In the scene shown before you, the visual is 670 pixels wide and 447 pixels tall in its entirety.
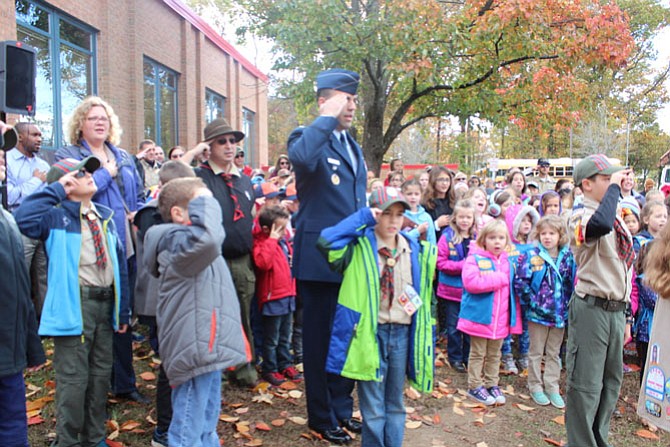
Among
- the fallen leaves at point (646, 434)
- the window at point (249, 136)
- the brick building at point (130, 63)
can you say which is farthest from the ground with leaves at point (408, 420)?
the window at point (249, 136)

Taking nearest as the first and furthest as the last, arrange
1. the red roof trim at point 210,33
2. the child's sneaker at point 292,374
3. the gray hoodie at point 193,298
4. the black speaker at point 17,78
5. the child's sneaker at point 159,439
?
the gray hoodie at point 193,298
the child's sneaker at point 159,439
the black speaker at point 17,78
the child's sneaker at point 292,374
the red roof trim at point 210,33

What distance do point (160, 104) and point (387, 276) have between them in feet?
41.5

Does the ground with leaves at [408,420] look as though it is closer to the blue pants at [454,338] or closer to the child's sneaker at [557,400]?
the child's sneaker at [557,400]

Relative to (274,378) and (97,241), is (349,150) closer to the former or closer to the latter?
(97,241)

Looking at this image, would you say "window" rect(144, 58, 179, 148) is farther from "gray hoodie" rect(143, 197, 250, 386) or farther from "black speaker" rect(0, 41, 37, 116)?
"gray hoodie" rect(143, 197, 250, 386)

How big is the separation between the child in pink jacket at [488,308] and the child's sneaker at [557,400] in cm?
46

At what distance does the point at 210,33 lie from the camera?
17547mm

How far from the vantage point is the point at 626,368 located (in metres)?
5.98

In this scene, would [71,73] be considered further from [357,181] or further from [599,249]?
[599,249]

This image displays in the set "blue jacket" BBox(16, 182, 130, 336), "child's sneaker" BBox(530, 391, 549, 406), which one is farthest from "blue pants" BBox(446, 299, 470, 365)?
"blue jacket" BBox(16, 182, 130, 336)

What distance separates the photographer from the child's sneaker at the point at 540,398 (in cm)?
500

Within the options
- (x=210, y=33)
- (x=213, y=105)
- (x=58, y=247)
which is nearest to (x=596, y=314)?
(x=58, y=247)

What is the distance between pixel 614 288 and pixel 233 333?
2.55 m

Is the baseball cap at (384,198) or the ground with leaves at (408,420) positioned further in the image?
the ground with leaves at (408,420)
